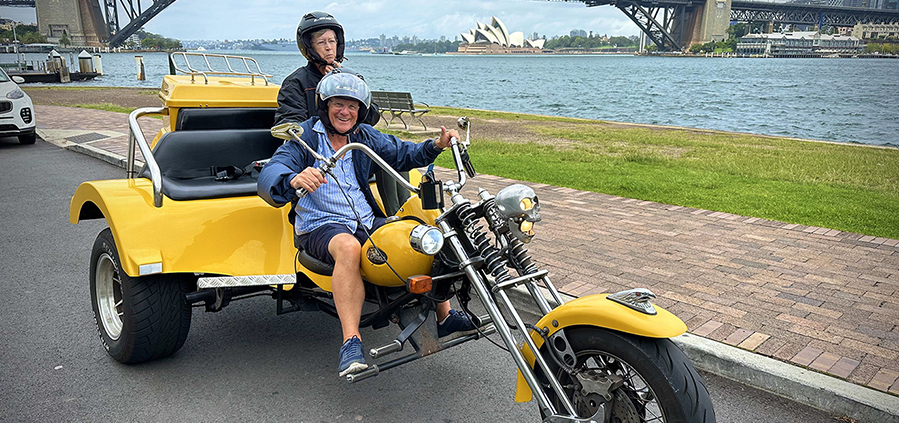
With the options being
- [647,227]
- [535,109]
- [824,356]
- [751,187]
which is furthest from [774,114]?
[824,356]

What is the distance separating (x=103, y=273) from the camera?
4.11 meters

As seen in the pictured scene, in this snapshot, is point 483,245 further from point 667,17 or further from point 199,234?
point 667,17

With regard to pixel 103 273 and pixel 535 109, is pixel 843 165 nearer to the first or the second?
pixel 103 273

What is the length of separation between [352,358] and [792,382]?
220 centimetres

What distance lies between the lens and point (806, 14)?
136500 mm

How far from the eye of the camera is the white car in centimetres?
1288

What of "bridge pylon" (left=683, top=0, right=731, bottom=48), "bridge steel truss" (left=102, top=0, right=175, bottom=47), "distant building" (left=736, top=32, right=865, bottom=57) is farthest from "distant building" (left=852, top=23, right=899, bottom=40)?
"bridge steel truss" (left=102, top=0, right=175, bottom=47)

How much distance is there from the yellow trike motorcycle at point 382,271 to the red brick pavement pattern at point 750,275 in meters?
0.96

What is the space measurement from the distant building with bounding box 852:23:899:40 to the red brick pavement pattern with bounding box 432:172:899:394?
162773 mm

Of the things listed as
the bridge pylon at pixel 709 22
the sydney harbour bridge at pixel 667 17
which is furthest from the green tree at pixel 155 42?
the bridge pylon at pixel 709 22

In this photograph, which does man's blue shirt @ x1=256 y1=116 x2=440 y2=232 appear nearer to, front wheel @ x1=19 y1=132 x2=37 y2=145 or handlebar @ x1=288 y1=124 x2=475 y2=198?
handlebar @ x1=288 y1=124 x2=475 y2=198

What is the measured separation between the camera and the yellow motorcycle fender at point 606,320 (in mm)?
2473

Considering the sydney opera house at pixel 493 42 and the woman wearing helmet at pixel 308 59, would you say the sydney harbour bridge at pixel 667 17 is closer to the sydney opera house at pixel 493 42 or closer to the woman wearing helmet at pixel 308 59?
the sydney opera house at pixel 493 42

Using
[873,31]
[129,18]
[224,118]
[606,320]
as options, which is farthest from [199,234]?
[873,31]
